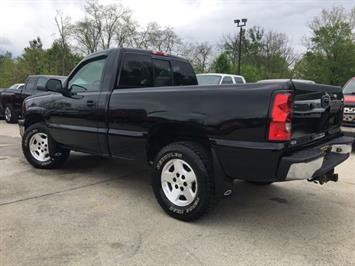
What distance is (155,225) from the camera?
360cm

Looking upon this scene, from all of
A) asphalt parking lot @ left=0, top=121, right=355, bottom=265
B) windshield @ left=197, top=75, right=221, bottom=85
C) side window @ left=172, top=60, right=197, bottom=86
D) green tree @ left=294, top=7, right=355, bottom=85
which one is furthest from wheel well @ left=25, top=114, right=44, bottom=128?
green tree @ left=294, top=7, right=355, bottom=85

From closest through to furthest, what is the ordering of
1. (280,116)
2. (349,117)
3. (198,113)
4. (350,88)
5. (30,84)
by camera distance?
1. (280,116)
2. (198,113)
3. (349,117)
4. (350,88)
5. (30,84)

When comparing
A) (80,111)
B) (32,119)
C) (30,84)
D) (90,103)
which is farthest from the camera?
(30,84)

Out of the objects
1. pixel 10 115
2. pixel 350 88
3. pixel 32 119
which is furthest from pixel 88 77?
pixel 10 115

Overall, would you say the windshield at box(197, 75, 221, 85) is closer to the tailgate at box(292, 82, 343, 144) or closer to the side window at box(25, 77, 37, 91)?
the side window at box(25, 77, 37, 91)

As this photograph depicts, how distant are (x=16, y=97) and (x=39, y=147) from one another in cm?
854

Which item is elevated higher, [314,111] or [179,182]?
[314,111]

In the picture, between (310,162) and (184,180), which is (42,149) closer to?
(184,180)

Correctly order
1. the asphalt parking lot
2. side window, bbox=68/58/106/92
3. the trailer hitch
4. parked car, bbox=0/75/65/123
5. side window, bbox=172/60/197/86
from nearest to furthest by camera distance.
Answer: the asphalt parking lot → the trailer hitch → side window, bbox=68/58/106/92 → side window, bbox=172/60/197/86 → parked car, bbox=0/75/65/123

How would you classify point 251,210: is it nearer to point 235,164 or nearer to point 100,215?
point 235,164

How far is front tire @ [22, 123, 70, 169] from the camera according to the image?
18.4ft

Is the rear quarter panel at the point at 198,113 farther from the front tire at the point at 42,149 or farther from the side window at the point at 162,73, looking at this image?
the front tire at the point at 42,149

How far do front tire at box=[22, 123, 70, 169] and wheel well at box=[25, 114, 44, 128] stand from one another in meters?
0.12

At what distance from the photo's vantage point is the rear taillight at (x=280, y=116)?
3000 millimetres
